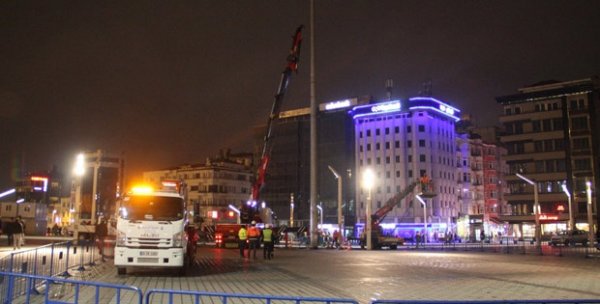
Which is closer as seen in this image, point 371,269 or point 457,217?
point 371,269

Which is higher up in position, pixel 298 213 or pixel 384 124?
pixel 384 124

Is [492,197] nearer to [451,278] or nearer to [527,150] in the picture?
[527,150]

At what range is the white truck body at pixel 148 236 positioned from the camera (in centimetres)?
1833

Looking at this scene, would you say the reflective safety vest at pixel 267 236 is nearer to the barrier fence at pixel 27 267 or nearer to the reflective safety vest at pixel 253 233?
the reflective safety vest at pixel 253 233

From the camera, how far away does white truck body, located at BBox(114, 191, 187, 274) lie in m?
18.3

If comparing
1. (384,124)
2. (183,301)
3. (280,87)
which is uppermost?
(384,124)

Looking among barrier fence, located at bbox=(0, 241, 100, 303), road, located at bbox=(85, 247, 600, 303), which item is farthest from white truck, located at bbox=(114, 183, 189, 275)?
barrier fence, located at bbox=(0, 241, 100, 303)

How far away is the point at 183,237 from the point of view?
19359mm

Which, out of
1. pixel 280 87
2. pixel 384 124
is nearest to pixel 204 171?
pixel 384 124

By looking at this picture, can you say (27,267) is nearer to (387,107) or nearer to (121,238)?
(121,238)

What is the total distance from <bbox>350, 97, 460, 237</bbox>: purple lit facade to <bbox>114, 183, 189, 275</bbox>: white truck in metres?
94.4

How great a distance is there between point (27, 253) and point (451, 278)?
14.1 m

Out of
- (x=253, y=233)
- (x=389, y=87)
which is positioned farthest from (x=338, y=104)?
(x=253, y=233)

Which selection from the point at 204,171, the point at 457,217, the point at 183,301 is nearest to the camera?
the point at 183,301
